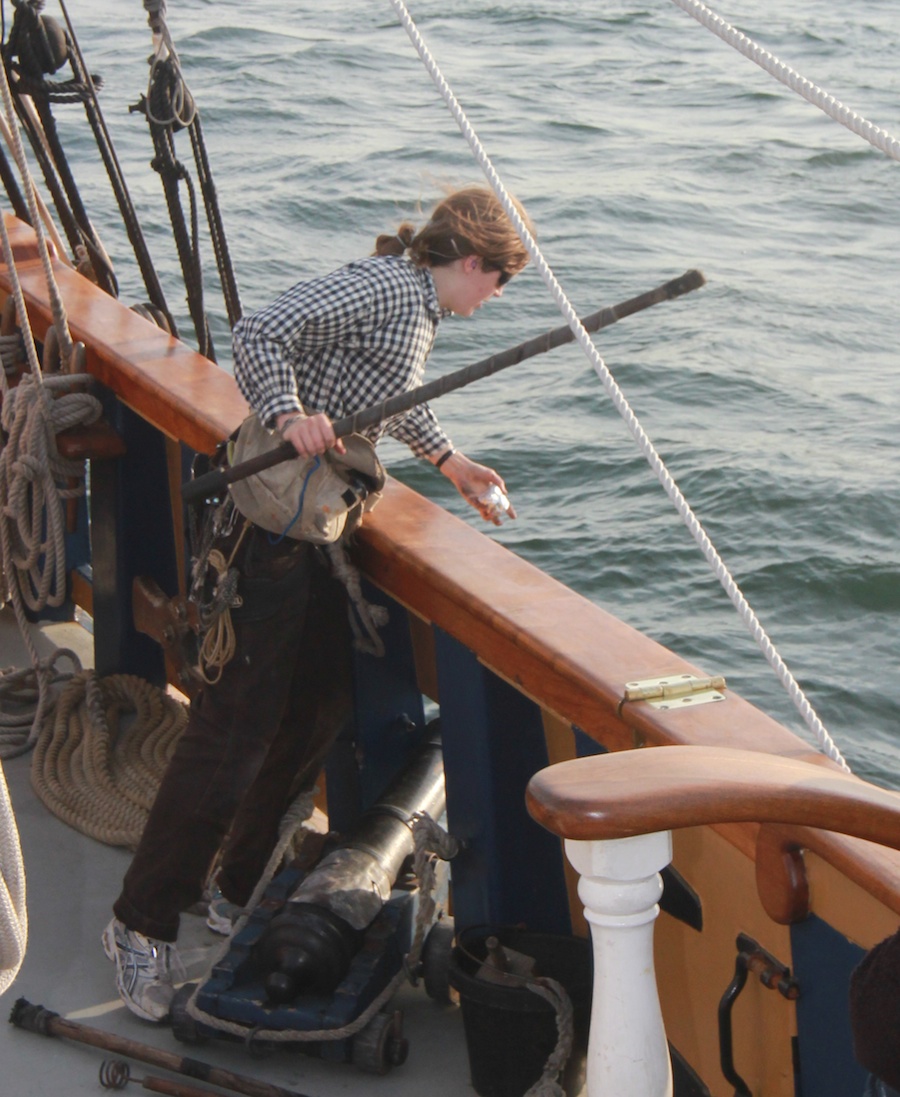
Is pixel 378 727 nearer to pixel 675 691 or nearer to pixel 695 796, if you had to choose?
pixel 675 691

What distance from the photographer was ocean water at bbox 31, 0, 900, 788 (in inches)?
220

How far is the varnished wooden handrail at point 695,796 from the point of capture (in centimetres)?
120

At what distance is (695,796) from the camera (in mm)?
1230

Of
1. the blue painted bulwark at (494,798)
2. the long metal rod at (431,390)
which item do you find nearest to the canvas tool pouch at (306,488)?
the long metal rod at (431,390)

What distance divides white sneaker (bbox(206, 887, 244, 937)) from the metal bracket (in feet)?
3.43

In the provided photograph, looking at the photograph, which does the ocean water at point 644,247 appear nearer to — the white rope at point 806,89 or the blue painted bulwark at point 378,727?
the blue painted bulwark at point 378,727

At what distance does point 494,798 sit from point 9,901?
2.99 ft

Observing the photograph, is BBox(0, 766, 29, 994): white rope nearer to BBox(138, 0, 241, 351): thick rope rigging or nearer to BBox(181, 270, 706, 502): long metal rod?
BBox(181, 270, 706, 502): long metal rod

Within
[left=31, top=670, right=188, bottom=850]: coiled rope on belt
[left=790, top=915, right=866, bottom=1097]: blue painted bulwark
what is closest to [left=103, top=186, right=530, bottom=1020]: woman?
[left=31, top=670, right=188, bottom=850]: coiled rope on belt

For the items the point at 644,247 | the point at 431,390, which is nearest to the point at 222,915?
the point at 431,390

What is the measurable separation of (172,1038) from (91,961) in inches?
10.6

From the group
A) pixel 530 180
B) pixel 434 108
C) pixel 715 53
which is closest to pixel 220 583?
pixel 530 180

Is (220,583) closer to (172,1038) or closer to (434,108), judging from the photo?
(172,1038)

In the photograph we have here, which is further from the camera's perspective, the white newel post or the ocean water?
the ocean water
